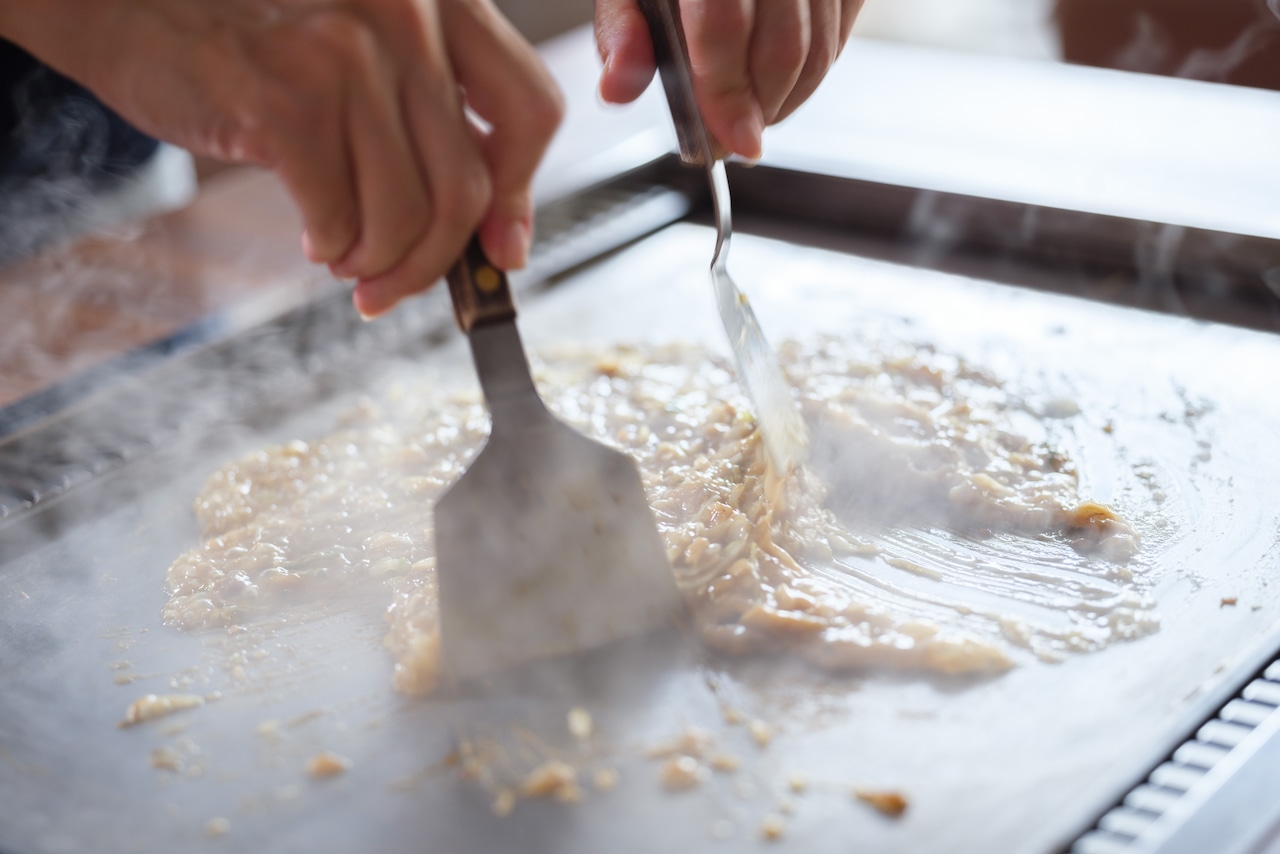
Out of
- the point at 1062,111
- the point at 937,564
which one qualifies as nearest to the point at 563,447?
the point at 937,564

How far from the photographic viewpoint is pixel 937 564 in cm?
118

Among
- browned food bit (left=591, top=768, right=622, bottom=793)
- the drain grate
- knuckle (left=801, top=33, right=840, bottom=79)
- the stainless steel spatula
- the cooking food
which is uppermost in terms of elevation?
knuckle (left=801, top=33, right=840, bottom=79)

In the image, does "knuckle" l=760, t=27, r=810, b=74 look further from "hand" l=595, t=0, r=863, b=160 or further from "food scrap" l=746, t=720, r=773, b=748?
"food scrap" l=746, t=720, r=773, b=748

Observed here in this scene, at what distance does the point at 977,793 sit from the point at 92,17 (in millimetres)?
997

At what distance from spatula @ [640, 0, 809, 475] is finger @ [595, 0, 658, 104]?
11 mm

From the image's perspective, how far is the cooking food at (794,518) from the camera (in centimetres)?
108

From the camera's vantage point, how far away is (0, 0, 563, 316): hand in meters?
0.87

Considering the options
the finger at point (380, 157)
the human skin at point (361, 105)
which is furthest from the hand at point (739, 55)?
the finger at point (380, 157)

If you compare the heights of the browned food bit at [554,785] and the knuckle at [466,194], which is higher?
the knuckle at [466,194]

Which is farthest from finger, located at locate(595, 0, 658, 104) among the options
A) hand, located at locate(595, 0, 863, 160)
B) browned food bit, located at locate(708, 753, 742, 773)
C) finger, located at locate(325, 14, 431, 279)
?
browned food bit, located at locate(708, 753, 742, 773)

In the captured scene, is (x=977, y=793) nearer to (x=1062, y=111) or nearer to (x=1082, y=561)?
(x=1082, y=561)

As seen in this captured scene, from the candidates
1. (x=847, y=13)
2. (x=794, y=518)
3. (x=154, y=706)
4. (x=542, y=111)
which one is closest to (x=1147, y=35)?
(x=847, y=13)

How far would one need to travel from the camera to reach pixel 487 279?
3.20 ft

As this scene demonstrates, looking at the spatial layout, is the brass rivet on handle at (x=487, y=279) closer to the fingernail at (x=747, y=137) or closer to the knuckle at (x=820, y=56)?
the fingernail at (x=747, y=137)
